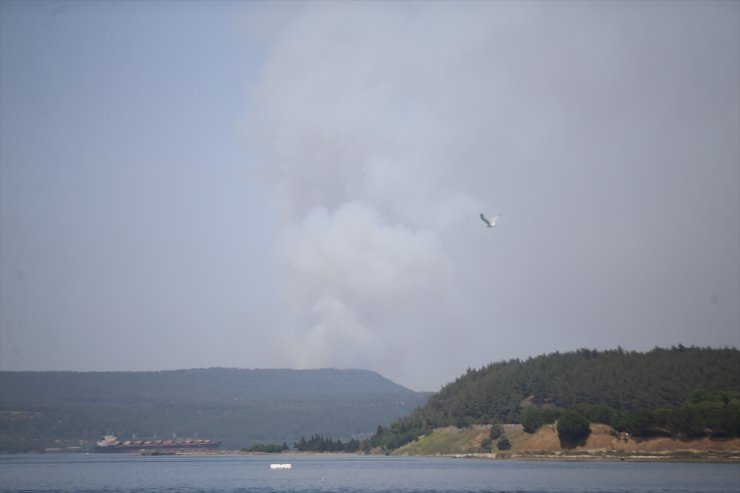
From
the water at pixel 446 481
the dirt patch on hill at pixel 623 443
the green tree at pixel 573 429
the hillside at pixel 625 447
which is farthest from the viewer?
the green tree at pixel 573 429

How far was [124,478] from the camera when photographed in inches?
5861

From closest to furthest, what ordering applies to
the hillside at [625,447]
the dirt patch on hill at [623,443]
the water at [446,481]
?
the water at [446,481] → the hillside at [625,447] → the dirt patch on hill at [623,443]

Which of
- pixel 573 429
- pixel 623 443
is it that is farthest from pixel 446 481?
pixel 623 443

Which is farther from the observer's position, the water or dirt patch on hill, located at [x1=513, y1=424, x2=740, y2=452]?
dirt patch on hill, located at [x1=513, y1=424, x2=740, y2=452]

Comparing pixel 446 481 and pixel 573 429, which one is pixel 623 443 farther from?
pixel 446 481

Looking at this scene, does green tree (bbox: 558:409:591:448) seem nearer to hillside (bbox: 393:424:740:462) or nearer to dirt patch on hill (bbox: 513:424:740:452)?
hillside (bbox: 393:424:740:462)

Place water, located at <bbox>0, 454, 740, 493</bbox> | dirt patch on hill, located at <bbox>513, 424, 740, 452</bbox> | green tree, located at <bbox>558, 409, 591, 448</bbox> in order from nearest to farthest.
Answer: water, located at <bbox>0, 454, 740, 493</bbox>, dirt patch on hill, located at <bbox>513, 424, 740, 452</bbox>, green tree, located at <bbox>558, 409, 591, 448</bbox>

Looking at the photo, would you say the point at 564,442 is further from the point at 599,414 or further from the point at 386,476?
the point at 386,476

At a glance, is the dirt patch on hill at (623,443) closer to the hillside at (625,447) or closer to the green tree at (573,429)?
the hillside at (625,447)

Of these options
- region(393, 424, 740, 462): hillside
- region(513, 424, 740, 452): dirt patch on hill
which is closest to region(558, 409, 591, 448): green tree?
region(393, 424, 740, 462): hillside

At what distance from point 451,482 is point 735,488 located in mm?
33574

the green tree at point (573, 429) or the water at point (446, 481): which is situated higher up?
the green tree at point (573, 429)

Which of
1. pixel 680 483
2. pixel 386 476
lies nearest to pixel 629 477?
pixel 680 483

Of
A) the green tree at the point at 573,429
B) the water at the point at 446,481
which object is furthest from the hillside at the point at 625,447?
the water at the point at 446,481
